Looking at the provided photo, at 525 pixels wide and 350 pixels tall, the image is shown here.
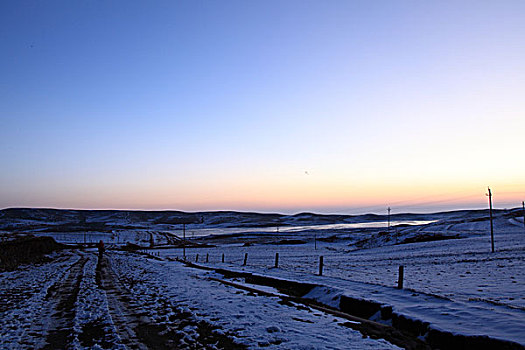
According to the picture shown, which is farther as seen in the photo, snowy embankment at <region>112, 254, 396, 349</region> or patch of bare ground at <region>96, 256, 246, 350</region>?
snowy embankment at <region>112, 254, 396, 349</region>

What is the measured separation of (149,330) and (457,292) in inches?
498

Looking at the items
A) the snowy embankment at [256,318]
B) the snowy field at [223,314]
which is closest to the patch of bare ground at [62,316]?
the snowy field at [223,314]

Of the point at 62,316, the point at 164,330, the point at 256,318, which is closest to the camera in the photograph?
the point at 164,330

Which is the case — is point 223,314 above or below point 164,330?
below

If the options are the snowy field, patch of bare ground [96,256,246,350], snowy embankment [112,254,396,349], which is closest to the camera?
patch of bare ground [96,256,246,350]

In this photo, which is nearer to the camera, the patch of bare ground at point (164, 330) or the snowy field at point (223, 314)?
the patch of bare ground at point (164, 330)

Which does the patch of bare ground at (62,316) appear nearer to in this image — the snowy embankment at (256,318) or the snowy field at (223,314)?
the snowy field at (223,314)

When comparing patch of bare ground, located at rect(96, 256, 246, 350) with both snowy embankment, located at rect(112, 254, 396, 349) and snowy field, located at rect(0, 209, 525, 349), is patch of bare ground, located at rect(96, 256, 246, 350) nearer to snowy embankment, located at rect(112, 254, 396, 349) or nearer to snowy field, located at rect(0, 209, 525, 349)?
snowy field, located at rect(0, 209, 525, 349)

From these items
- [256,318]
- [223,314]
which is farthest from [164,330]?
[256,318]

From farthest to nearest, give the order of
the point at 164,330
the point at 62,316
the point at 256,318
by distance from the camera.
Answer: the point at 62,316
the point at 256,318
the point at 164,330

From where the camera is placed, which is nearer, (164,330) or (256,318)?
(164,330)

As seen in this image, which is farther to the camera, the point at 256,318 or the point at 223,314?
the point at 223,314

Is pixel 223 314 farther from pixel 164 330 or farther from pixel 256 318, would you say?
pixel 164 330

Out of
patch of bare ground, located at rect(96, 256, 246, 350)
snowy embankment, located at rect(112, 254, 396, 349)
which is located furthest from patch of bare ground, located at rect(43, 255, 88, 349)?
snowy embankment, located at rect(112, 254, 396, 349)
